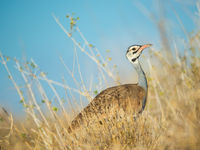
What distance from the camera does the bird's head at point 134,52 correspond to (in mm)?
5160

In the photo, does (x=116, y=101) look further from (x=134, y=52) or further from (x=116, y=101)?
(x=134, y=52)

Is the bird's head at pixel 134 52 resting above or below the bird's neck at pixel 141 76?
above

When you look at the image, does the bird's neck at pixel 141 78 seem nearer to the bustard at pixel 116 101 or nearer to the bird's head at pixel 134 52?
the bustard at pixel 116 101

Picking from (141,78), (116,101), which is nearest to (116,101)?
(116,101)

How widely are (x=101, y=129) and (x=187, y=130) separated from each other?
135 cm

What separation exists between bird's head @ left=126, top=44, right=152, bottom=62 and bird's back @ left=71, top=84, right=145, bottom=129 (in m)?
0.92

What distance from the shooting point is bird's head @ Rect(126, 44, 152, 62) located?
5.16m

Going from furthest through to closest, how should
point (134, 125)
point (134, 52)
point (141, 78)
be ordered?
point (134, 52) → point (141, 78) → point (134, 125)

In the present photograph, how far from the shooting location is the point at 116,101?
13.0ft

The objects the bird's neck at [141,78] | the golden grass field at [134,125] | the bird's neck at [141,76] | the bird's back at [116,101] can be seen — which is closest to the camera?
the golden grass field at [134,125]

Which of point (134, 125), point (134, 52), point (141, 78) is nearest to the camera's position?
point (134, 125)

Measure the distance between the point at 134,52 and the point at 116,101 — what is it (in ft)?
5.65

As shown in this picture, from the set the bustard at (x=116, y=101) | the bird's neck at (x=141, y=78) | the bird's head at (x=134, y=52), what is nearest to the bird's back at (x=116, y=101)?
the bustard at (x=116, y=101)

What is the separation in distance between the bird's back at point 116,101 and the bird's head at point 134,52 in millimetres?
923
